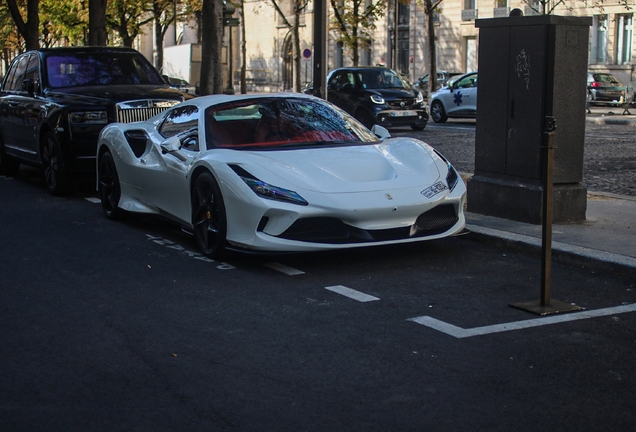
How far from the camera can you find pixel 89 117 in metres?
11.3

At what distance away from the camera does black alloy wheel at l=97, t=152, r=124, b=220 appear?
9.39 meters

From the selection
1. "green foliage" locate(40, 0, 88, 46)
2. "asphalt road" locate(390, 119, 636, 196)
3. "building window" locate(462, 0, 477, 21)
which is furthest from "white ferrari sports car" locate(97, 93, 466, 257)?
"building window" locate(462, 0, 477, 21)

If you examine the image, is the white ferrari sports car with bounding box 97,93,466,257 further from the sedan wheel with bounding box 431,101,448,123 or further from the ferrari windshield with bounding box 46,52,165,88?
the sedan wheel with bounding box 431,101,448,123

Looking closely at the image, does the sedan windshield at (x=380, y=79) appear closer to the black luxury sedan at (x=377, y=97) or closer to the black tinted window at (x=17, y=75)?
the black luxury sedan at (x=377, y=97)

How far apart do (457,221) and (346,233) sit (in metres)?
1.03

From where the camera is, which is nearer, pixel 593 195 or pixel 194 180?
pixel 194 180

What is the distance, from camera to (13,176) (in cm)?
1380

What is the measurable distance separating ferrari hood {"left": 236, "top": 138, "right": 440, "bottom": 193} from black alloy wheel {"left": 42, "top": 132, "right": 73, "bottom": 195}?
4.58 m

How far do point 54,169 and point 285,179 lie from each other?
538 centimetres

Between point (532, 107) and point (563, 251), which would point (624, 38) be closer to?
point (532, 107)

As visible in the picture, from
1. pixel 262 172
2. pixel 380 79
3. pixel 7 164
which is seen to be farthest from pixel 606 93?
pixel 262 172

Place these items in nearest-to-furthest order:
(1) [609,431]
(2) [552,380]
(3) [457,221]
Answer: (1) [609,431], (2) [552,380], (3) [457,221]

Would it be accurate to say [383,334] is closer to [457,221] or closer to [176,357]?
[176,357]

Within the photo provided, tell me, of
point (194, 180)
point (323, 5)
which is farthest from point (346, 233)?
point (323, 5)
